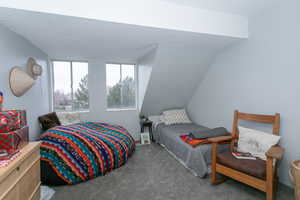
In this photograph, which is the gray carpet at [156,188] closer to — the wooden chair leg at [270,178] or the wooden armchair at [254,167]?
the wooden armchair at [254,167]

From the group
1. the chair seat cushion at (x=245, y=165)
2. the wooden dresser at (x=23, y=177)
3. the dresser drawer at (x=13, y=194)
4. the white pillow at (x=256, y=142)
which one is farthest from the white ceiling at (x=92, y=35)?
the chair seat cushion at (x=245, y=165)

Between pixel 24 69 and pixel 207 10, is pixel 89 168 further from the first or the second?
pixel 207 10

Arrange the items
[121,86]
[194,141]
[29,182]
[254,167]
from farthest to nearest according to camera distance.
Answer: [121,86] < [194,141] < [254,167] < [29,182]

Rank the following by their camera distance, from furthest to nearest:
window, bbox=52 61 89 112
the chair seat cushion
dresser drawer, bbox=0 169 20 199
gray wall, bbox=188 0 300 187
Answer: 1. window, bbox=52 61 89 112
2. gray wall, bbox=188 0 300 187
3. the chair seat cushion
4. dresser drawer, bbox=0 169 20 199

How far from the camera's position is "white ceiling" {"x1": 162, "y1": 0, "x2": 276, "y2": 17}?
6.02ft

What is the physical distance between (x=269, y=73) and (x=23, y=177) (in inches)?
120

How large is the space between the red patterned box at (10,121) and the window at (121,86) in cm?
256

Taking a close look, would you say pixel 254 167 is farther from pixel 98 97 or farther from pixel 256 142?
pixel 98 97

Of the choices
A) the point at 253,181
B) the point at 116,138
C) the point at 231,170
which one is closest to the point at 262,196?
the point at 253,181

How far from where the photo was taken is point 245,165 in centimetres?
171

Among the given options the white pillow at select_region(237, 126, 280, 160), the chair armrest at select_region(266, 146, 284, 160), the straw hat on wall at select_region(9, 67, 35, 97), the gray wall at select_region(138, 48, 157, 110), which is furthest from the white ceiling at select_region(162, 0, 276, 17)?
the straw hat on wall at select_region(9, 67, 35, 97)

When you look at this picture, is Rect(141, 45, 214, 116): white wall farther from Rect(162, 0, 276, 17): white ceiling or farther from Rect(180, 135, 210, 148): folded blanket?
Rect(180, 135, 210, 148): folded blanket

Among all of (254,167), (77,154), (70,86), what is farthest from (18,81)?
(254,167)

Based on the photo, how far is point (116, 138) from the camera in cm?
263
